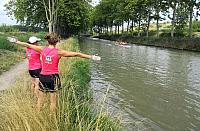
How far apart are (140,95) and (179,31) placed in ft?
192

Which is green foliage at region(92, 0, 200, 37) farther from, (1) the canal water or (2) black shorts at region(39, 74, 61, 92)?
(2) black shorts at region(39, 74, 61, 92)

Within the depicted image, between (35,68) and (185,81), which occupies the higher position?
(35,68)

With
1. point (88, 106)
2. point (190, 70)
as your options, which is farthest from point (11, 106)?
point (190, 70)

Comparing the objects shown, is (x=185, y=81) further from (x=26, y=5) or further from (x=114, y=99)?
(x=26, y=5)

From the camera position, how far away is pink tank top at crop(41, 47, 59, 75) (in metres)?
7.46

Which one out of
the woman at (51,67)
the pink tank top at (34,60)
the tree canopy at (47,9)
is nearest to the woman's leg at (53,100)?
the woman at (51,67)

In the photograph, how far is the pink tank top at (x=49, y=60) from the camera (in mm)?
7461

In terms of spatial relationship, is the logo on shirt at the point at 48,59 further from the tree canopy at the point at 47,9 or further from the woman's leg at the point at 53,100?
the tree canopy at the point at 47,9

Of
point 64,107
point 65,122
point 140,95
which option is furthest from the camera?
point 140,95

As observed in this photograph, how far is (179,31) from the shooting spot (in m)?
73.0

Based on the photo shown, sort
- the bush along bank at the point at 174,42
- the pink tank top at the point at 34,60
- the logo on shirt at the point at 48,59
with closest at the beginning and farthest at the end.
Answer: the logo on shirt at the point at 48,59 → the pink tank top at the point at 34,60 → the bush along bank at the point at 174,42

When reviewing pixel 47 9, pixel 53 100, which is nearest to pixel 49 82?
pixel 53 100

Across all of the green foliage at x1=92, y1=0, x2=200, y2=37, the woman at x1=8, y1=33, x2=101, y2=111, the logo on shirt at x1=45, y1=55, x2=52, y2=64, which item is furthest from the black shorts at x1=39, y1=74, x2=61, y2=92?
the green foliage at x1=92, y1=0, x2=200, y2=37

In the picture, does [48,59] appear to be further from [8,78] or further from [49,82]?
[8,78]
